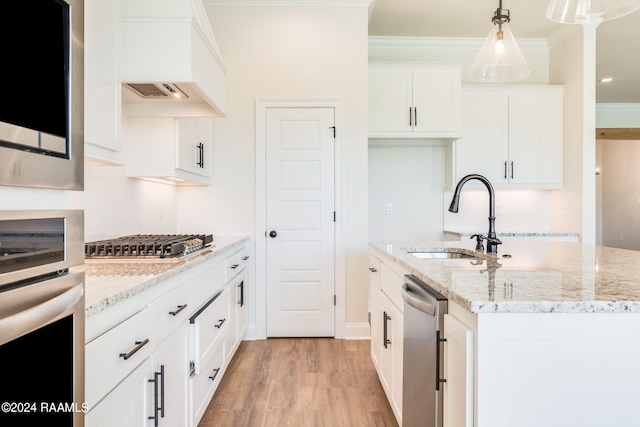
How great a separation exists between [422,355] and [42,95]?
133 centimetres

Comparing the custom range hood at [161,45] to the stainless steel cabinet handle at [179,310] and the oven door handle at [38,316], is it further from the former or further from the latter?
the oven door handle at [38,316]

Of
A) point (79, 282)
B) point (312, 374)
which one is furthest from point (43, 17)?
point (312, 374)

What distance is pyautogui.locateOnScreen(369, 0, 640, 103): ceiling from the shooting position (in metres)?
3.37

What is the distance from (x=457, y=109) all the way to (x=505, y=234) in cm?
134

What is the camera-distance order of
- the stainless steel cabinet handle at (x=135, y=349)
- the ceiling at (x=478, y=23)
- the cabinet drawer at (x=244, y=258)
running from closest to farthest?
the stainless steel cabinet handle at (x=135, y=349) → the cabinet drawer at (x=244, y=258) → the ceiling at (x=478, y=23)

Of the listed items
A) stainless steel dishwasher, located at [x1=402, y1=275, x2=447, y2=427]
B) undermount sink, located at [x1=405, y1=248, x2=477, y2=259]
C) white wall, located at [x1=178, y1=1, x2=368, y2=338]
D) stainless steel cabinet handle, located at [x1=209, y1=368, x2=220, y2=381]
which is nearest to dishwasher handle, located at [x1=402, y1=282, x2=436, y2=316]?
stainless steel dishwasher, located at [x1=402, y1=275, x2=447, y2=427]

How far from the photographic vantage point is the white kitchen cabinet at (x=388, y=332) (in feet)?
5.78

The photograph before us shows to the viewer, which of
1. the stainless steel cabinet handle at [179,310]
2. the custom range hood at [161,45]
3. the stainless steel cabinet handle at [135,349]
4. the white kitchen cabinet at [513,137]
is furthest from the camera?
the white kitchen cabinet at [513,137]

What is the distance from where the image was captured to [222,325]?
2301mm

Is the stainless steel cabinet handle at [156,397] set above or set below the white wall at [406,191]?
below

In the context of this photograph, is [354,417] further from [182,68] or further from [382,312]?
[182,68]

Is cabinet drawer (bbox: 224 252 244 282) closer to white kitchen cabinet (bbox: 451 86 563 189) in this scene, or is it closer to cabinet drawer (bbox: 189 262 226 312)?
cabinet drawer (bbox: 189 262 226 312)

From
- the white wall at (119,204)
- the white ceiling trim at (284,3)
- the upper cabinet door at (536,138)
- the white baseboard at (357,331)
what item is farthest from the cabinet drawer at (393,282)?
the upper cabinet door at (536,138)

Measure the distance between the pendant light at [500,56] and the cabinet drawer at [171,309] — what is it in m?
2.05
